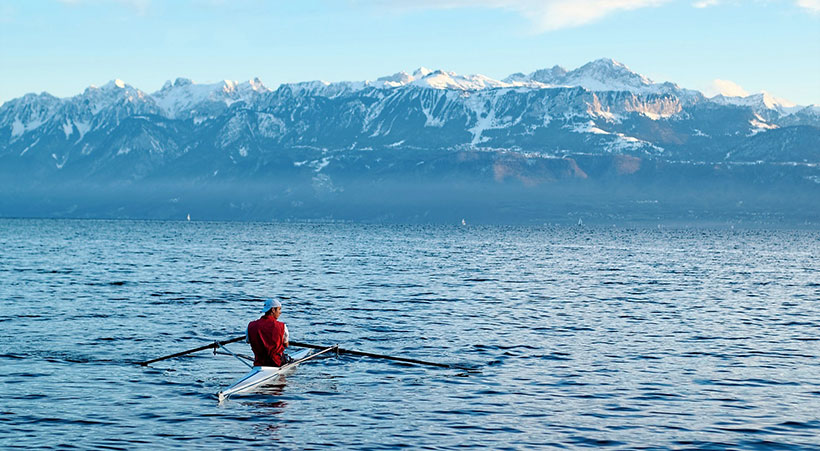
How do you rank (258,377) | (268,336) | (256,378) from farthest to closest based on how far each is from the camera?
(268,336) → (258,377) → (256,378)

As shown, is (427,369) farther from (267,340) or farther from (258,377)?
(258,377)

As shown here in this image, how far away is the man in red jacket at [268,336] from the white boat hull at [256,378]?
359mm

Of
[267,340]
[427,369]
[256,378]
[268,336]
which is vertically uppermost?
[268,336]

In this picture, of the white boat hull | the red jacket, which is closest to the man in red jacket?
the red jacket

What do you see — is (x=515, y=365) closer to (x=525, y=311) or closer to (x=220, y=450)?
(x=220, y=450)

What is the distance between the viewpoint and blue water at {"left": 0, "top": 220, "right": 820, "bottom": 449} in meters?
28.9

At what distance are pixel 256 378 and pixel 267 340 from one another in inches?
63.6

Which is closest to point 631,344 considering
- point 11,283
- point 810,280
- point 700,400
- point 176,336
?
point 700,400

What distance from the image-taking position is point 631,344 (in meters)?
47.5

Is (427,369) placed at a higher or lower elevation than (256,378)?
lower

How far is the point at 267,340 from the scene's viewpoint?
36.0 meters

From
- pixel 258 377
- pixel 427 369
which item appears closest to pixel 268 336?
pixel 258 377

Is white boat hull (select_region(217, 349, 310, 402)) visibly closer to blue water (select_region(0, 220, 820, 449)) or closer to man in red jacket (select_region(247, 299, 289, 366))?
man in red jacket (select_region(247, 299, 289, 366))

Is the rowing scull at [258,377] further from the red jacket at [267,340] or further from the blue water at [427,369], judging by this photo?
the blue water at [427,369]
